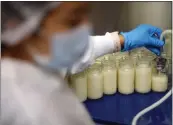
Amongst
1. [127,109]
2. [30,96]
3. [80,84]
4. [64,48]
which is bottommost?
[127,109]

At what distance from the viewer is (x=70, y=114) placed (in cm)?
83

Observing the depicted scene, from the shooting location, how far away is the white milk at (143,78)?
1.39 m

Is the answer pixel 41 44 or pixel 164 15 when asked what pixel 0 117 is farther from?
pixel 164 15

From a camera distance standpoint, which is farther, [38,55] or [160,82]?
[160,82]

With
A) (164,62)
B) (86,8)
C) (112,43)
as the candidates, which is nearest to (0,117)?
(86,8)

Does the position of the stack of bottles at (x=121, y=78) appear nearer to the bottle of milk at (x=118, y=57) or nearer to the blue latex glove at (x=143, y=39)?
the bottle of milk at (x=118, y=57)

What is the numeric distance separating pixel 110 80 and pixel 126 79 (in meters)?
0.07

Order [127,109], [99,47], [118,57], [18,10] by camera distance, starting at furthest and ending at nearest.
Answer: [118,57], [127,109], [99,47], [18,10]

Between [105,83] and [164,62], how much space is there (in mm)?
290

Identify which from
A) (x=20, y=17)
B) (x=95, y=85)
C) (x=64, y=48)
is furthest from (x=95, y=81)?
(x=20, y=17)

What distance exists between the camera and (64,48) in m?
0.75

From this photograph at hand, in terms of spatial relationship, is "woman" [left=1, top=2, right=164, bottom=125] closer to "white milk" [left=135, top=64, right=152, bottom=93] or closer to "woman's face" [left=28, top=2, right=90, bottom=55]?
"woman's face" [left=28, top=2, right=90, bottom=55]

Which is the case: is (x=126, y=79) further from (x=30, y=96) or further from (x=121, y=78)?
(x=30, y=96)

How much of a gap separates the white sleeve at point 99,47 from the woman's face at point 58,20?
437 mm
